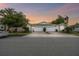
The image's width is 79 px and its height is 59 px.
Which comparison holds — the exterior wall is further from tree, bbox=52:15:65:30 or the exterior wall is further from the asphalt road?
the asphalt road

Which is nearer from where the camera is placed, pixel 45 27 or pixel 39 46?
pixel 39 46

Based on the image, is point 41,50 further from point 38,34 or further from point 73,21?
point 73,21

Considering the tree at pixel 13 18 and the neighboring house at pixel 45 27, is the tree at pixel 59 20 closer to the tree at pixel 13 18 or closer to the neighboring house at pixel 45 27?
the neighboring house at pixel 45 27

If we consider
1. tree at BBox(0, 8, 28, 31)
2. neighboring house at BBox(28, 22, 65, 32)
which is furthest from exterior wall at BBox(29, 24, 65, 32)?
tree at BBox(0, 8, 28, 31)

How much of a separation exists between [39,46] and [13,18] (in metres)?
0.70

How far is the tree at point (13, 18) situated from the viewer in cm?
413

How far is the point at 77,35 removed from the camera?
4.12 metres

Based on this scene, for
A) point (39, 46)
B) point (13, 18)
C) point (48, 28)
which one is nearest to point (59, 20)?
point (48, 28)

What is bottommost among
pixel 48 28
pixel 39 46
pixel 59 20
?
pixel 39 46

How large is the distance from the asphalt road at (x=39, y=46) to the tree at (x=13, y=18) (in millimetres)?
274

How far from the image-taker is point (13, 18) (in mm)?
4188

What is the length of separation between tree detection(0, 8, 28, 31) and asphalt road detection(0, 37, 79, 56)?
10.8 inches

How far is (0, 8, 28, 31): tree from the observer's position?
13.6 feet

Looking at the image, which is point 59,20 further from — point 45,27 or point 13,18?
point 13,18
